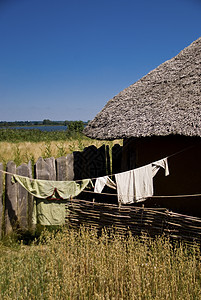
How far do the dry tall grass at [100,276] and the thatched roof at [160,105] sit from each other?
2.10m

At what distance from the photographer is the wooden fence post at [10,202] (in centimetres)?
588

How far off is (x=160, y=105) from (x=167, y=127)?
0.99m

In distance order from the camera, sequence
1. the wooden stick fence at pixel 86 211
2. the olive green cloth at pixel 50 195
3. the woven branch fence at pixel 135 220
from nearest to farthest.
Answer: the woven branch fence at pixel 135 220
the wooden stick fence at pixel 86 211
the olive green cloth at pixel 50 195

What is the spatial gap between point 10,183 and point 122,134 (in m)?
2.52

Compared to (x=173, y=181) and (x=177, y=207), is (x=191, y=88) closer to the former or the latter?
(x=173, y=181)

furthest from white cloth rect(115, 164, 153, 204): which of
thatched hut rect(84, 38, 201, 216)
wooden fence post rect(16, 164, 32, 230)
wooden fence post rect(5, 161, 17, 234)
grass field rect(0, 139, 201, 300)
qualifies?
wooden fence post rect(5, 161, 17, 234)

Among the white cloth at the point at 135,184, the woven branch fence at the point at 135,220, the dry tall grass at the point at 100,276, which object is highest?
the white cloth at the point at 135,184

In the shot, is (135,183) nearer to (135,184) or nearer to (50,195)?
(135,184)

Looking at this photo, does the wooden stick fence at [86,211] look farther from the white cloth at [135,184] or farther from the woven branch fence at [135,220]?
the white cloth at [135,184]

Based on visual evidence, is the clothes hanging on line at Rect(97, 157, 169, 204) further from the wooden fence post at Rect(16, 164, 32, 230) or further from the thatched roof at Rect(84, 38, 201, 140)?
the wooden fence post at Rect(16, 164, 32, 230)

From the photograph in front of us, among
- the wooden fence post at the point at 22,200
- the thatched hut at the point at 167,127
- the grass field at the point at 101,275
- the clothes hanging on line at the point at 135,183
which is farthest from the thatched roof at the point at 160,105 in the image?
the grass field at the point at 101,275

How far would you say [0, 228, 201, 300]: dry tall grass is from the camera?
345cm

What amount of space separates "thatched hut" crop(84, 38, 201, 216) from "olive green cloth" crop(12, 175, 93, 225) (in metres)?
1.42

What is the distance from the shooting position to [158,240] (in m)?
4.93
